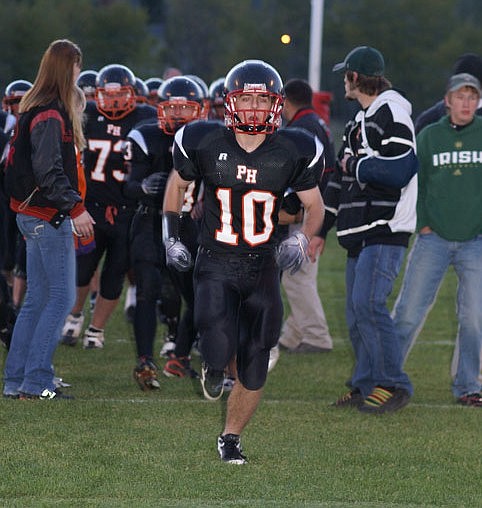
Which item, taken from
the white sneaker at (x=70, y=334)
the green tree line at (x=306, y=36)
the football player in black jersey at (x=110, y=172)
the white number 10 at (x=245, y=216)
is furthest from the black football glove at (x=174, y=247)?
the green tree line at (x=306, y=36)

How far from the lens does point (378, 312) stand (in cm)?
707

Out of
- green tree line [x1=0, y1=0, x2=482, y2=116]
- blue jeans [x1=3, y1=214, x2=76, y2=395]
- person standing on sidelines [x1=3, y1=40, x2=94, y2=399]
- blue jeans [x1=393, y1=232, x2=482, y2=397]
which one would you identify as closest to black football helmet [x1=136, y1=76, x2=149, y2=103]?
person standing on sidelines [x1=3, y1=40, x2=94, y2=399]

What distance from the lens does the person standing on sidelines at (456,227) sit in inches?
288

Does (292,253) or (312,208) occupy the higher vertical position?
(312,208)

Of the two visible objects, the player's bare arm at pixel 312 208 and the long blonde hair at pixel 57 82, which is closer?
the player's bare arm at pixel 312 208

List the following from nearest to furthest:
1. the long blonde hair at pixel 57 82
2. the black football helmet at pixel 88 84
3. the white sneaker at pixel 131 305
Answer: the long blonde hair at pixel 57 82 < the black football helmet at pixel 88 84 < the white sneaker at pixel 131 305

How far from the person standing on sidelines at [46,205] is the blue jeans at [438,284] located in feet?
6.58

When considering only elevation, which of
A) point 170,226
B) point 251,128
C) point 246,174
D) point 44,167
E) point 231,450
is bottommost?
point 231,450

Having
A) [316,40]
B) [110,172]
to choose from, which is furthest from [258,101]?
[316,40]

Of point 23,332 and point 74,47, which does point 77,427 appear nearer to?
point 23,332

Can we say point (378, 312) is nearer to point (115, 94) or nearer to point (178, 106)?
point (178, 106)

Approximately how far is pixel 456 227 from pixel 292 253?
6.68 feet

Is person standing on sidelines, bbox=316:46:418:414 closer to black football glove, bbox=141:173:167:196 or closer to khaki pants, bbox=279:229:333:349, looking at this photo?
black football glove, bbox=141:173:167:196

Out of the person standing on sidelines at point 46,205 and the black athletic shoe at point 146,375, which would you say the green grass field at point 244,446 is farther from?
the person standing on sidelines at point 46,205
